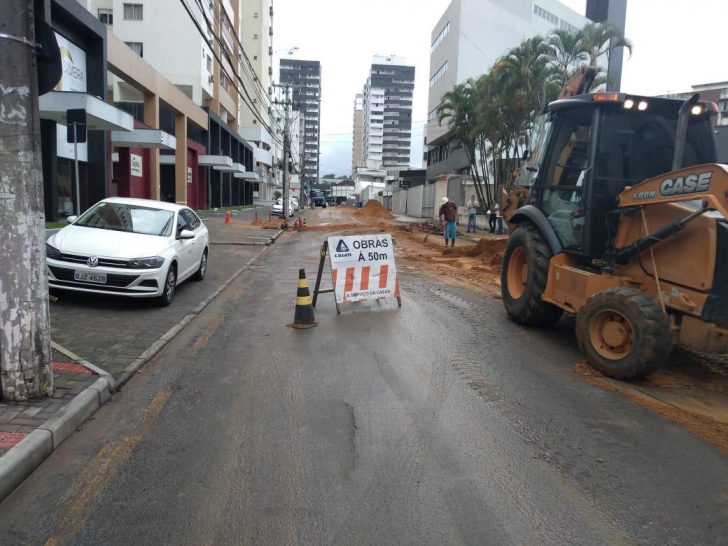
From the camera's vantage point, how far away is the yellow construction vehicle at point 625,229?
4996 millimetres

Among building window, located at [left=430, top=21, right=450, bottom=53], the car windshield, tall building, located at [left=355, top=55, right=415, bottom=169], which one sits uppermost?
tall building, located at [left=355, top=55, right=415, bottom=169]

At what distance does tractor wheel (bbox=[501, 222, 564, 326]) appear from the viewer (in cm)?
726

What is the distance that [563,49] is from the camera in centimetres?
2797

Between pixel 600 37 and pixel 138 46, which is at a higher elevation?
pixel 138 46

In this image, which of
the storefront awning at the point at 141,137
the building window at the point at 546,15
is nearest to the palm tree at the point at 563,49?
the storefront awning at the point at 141,137

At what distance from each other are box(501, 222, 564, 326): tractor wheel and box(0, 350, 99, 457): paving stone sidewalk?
524cm

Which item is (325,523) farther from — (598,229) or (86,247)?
(86,247)

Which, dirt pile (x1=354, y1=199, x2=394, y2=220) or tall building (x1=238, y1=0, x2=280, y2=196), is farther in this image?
tall building (x1=238, y1=0, x2=280, y2=196)

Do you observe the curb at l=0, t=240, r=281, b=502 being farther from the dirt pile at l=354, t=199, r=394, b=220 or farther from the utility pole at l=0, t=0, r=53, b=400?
the dirt pile at l=354, t=199, r=394, b=220

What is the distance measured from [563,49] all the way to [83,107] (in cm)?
2262

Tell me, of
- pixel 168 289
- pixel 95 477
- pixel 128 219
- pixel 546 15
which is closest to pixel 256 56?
pixel 546 15

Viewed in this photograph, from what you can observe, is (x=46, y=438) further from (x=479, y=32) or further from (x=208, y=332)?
(x=479, y=32)

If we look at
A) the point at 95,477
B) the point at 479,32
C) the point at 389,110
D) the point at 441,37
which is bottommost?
the point at 95,477

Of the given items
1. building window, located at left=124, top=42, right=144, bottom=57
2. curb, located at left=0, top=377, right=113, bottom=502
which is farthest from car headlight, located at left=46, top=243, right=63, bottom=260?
building window, located at left=124, top=42, right=144, bottom=57
